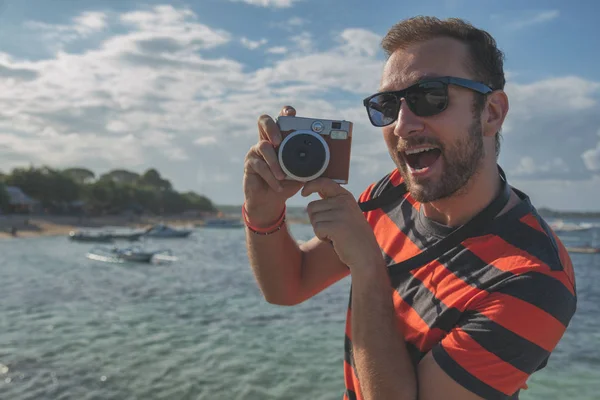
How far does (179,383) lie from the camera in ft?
28.4

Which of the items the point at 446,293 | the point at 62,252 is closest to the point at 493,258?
the point at 446,293

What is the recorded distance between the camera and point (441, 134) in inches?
67.3

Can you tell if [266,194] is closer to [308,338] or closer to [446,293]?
[446,293]

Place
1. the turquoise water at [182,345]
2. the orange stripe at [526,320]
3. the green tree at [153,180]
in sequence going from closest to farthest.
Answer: the orange stripe at [526,320], the turquoise water at [182,345], the green tree at [153,180]

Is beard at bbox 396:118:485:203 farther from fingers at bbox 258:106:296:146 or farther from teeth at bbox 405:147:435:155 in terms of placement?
fingers at bbox 258:106:296:146

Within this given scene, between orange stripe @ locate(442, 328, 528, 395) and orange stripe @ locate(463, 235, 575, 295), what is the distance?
254mm

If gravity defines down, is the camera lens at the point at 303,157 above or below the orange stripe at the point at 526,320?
above

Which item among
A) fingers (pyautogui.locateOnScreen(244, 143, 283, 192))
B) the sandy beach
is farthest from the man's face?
the sandy beach

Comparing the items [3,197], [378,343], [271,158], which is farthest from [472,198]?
[3,197]

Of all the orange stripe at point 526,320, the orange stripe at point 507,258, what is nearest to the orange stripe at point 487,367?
the orange stripe at point 526,320

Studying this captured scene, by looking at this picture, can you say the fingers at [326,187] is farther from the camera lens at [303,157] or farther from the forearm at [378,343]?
the forearm at [378,343]

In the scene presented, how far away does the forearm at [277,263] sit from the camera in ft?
7.03

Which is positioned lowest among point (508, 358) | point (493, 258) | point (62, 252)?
point (62, 252)

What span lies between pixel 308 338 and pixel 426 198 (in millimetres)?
10909
